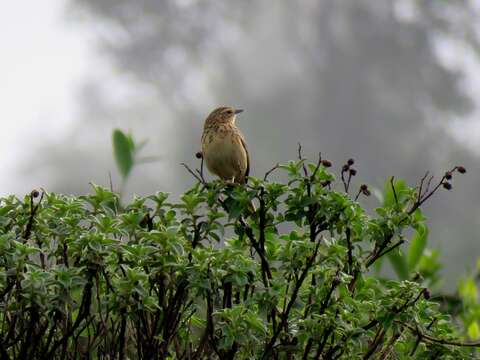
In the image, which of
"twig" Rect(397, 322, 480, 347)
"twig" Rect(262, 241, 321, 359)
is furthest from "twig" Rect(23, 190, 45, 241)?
"twig" Rect(397, 322, 480, 347)

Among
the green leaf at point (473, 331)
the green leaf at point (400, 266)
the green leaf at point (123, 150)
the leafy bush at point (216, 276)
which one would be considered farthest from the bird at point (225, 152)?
the green leaf at point (473, 331)

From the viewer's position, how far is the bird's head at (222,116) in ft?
20.7

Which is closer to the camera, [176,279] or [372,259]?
[176,279]

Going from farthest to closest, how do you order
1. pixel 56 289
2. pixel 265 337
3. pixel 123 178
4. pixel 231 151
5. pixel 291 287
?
pixel 123 178 → pixel 231 151 → pixel 291 287 → pixel 265 337 → pixel 56 289

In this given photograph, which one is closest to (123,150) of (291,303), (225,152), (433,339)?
(225,152)

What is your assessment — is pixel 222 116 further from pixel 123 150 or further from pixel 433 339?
pixel 433 339

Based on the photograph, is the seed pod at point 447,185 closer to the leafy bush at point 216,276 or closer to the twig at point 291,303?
the leafy bush at point 216,276

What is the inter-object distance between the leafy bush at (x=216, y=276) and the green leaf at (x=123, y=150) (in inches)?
80.1

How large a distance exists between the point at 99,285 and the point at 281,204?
2.73 feet

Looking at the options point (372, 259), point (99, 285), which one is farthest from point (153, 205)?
point (372, 259)

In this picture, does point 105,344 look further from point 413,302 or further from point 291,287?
point 413,302

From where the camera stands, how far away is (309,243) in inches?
156

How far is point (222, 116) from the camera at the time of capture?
638 centimetres

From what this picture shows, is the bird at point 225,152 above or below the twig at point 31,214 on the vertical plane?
above
